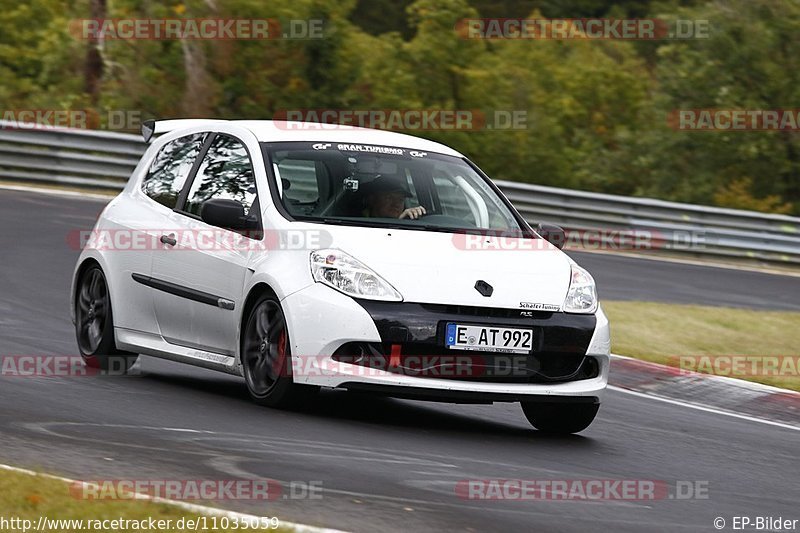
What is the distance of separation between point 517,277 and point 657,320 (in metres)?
7.75

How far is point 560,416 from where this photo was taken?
884 centimetres

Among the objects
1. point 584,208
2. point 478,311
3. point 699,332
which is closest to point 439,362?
point 478,311

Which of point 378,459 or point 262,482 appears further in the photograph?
point 378,459

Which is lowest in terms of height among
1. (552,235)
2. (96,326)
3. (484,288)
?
(96,326)

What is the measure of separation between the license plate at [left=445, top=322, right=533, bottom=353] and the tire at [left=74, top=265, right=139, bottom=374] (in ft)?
9.66

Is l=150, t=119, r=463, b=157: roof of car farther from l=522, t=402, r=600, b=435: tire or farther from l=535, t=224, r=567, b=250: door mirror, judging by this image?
l=522, t=402, r=600, b=435: tire

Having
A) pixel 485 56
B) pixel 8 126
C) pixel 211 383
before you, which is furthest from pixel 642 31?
pixel 211 383

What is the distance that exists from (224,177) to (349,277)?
1.66m

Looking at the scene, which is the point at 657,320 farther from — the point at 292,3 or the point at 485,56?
the point at 485,56

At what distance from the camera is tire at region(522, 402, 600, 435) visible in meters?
8.77

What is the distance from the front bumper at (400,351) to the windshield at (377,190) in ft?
2.80

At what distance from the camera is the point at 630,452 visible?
8.33 m

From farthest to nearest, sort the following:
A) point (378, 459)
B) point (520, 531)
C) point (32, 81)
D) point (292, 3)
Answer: point (32, 81)
point (292, 3)
point (378, 459)
point (520, 531)

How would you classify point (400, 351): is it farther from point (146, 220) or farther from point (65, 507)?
point (65, 507)
